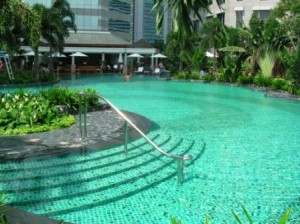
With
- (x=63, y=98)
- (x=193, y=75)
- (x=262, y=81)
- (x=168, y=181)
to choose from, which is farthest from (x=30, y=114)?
(x=193, y=75)

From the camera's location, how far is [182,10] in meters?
3.22

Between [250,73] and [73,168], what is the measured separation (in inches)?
1134

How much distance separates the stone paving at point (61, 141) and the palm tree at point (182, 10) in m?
6.36

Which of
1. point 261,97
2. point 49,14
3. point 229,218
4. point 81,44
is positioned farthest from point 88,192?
point 81,44

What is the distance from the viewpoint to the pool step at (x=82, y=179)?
6867 millimetres

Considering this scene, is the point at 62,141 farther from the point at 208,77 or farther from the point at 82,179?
the point at 208,77

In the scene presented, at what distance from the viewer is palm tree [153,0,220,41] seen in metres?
3.21

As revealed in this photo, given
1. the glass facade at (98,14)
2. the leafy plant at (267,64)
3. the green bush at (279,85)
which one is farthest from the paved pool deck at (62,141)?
the glass facade at (98,14)

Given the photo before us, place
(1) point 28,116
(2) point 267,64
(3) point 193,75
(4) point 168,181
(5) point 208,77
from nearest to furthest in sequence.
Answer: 1. (4) point 168,181
2. (1) point 28,116
3. (2) point 267,64
4. (5) point 208,77
5. (3) point 193,75

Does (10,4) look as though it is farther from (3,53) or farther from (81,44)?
(81,44)

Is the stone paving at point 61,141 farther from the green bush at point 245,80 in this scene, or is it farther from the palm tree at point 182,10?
the green bush at point 245,80

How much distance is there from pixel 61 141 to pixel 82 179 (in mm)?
2574

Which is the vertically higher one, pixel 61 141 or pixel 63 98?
pixel 63 98

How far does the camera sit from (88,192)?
290 inches
